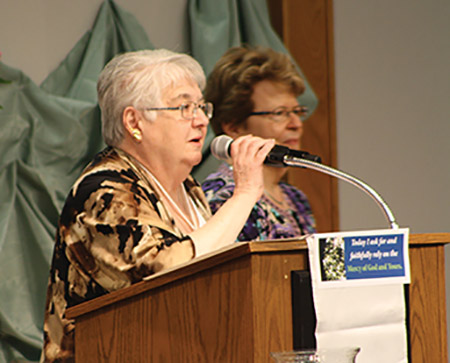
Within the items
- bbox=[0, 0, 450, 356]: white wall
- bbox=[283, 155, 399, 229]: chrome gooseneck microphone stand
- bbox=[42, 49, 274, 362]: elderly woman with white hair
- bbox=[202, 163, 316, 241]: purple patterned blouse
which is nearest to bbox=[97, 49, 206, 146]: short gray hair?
bbox=[42, 49, 274, 362]: elderly woman with white hair

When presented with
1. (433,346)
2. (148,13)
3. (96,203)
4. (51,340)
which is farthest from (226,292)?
(148,13)

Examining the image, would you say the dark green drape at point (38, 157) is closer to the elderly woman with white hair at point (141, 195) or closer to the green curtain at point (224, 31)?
the green curtain at point (224, 31)

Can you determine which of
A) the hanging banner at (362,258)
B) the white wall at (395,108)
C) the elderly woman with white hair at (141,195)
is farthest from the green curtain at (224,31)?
the hanging banner at (362,258)

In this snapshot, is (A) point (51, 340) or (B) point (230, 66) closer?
(A) point (51, 340)

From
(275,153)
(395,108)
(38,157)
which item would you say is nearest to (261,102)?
(38,157)

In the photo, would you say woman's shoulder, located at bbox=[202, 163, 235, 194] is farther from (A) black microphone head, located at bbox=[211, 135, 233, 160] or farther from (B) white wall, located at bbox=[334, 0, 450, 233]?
(B) white wall, located at bbox=[334, 0, 450, 233]

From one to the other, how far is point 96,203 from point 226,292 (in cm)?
63

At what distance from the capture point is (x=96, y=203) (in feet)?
6.33

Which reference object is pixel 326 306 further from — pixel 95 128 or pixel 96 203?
pixel 95 128

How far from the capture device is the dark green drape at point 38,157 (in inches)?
124

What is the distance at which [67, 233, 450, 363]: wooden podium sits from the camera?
1338 millimetres

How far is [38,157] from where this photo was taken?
3279mm

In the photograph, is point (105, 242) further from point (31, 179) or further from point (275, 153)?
point (31, 179)

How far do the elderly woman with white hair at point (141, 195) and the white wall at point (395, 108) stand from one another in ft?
6.84
